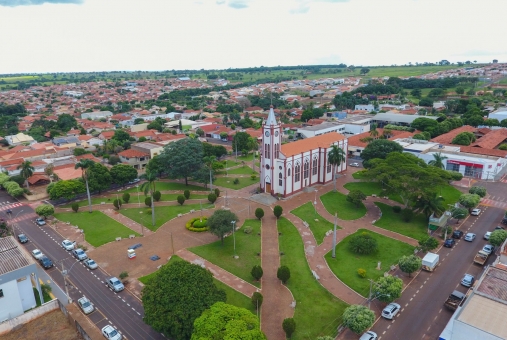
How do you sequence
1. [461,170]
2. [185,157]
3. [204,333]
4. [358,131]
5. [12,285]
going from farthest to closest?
[358,131]
[461,170]
[185,157]
[12,285]
[204,333]

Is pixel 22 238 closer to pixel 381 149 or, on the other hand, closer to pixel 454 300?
pixel 454 300

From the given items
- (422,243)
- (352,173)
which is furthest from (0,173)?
(422,243)

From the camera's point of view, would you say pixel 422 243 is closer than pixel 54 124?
Yes

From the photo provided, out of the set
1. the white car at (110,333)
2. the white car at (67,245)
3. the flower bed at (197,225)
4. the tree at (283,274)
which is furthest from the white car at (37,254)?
the tree at (283,274)

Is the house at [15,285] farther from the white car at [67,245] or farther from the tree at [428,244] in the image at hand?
the tree at [428,244]

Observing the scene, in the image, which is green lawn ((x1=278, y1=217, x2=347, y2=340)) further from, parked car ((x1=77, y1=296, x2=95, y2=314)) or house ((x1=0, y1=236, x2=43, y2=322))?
house ((x1=0, y1=236, x2=43, y2=322))

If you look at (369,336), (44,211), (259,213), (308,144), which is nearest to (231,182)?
(308,144)

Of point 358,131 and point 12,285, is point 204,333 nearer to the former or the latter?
point 12,285

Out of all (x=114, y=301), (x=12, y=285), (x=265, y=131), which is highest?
(x=265, y=131)
